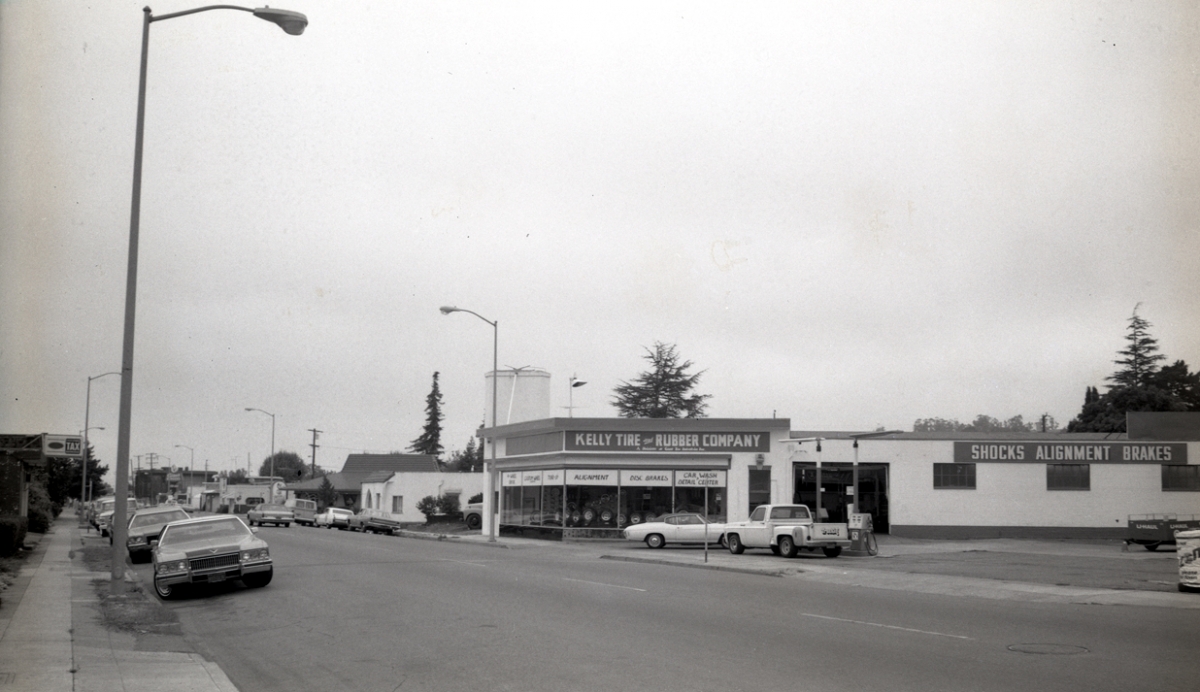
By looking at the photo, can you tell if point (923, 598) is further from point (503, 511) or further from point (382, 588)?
point (503, 511)

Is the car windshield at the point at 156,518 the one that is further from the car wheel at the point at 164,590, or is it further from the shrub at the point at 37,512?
the shrub at the point at 37,512

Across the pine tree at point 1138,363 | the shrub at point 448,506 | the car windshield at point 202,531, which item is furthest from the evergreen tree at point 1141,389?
the car windshield at point 202,531

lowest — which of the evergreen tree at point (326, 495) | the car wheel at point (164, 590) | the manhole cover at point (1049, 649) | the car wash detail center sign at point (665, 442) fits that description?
the evergreen tree at point (326, 495)

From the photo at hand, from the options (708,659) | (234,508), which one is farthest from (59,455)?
(234,508)

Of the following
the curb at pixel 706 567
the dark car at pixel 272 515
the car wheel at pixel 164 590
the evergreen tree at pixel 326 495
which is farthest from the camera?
the evergreen tree at pixel 326 495

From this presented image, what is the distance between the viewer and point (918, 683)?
10.1 metres

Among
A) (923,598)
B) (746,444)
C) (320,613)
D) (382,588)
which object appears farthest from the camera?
(746,444)

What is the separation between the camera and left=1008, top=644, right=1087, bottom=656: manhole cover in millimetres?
11930

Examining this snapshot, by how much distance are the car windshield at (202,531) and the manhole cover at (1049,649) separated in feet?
50.7

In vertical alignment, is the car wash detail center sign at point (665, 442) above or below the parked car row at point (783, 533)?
above

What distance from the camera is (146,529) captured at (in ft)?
105

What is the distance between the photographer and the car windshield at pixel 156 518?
3245 centimetres

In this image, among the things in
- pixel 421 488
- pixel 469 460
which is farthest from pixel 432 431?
pixel 421 488

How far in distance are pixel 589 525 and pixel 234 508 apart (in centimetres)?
6686
